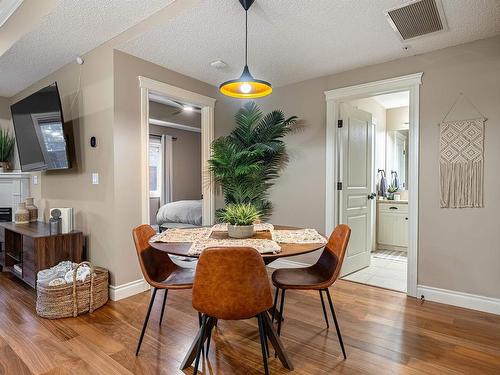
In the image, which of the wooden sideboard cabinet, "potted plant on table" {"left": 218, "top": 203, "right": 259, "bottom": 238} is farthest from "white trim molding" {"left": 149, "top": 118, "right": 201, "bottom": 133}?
"potted plant on table" {"left": 218, "top": 203, "right": 259, "bottom": 238}

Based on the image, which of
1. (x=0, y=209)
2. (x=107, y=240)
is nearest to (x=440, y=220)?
(x=107, y=240)

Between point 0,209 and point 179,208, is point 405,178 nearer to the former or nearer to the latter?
point 179,208

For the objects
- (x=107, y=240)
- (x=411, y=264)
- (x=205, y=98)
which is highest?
(x=205, y=98)

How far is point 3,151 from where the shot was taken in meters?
4.60

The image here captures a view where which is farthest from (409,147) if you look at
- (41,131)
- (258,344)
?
(41,131)

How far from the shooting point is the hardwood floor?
6.09 feet

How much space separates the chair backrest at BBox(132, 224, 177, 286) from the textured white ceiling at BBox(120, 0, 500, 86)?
1.70 metres

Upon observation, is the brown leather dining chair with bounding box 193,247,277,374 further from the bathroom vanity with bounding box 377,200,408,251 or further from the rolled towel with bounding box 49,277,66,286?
the bathroom vanity with bounding box 377,200,408,251

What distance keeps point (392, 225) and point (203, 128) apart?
3502 millimetres

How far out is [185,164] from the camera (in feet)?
24.2

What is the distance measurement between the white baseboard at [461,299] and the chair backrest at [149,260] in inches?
96.3

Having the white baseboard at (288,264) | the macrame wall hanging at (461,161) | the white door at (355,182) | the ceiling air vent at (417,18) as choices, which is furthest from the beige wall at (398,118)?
the white baseboard at (288,264)

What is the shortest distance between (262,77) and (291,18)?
1.29 meters

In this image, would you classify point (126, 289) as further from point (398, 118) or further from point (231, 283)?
point (398, 118)
